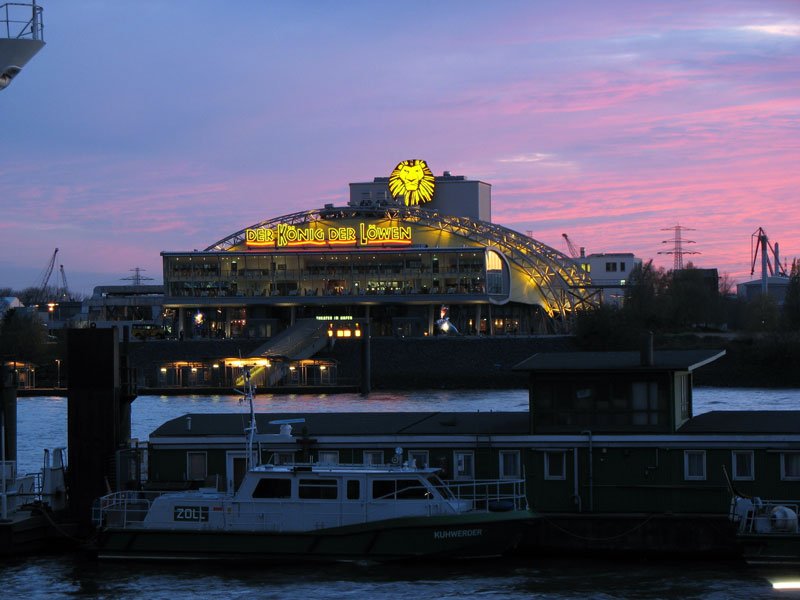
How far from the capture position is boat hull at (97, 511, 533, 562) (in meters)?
36.3

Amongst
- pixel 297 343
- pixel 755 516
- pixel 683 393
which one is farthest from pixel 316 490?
pixel 297 343

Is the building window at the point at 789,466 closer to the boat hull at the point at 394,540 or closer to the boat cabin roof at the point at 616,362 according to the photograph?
the boat cabin roof at the point at 616,362

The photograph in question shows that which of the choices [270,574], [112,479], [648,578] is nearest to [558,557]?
[648,578]

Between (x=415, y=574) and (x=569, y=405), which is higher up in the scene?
(x=569, y=405)

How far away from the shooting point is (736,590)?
113 ft

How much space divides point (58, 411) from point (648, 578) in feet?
254

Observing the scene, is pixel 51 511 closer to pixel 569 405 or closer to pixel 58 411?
pixel 569 405

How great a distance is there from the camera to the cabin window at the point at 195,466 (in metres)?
40.5

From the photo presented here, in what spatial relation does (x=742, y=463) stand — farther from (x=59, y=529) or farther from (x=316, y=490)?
(x=59, y=529)

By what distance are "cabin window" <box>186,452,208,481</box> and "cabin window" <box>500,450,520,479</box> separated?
9.04 meters

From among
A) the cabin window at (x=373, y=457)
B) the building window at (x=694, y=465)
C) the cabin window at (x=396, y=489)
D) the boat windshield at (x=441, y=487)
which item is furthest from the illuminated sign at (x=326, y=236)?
the cabin window at (x=396, y=489)

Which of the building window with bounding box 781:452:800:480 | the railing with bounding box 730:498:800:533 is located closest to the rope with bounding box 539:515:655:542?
the railing with bounding box 730:498:800:533

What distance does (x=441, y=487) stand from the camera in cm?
3703

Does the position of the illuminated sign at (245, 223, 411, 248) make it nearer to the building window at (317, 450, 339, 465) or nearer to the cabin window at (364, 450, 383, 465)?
the building window at (317, 450, 339, 465)
